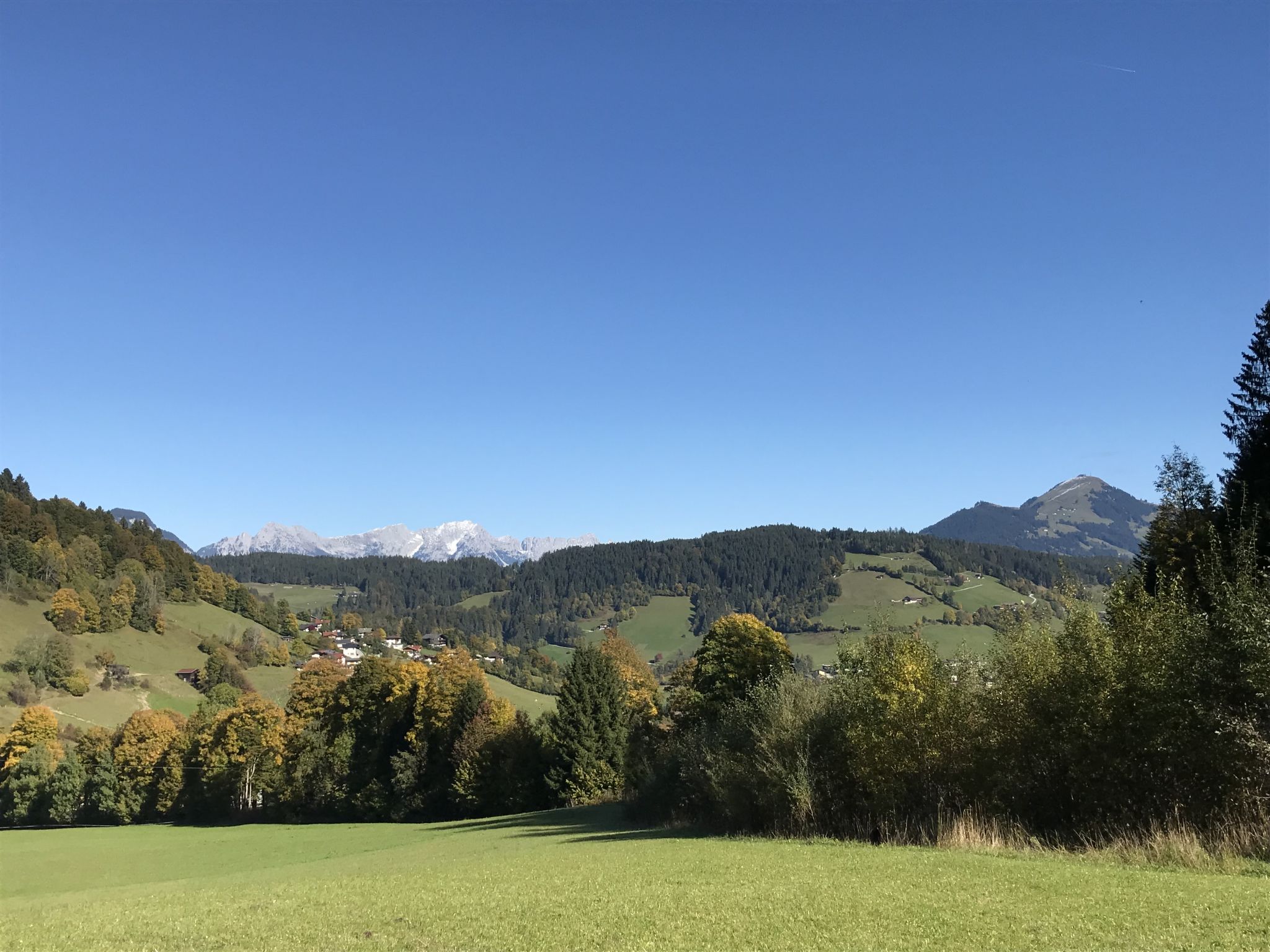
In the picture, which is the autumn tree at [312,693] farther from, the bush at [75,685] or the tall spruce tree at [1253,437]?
the tall spruce tree at [1253,437]

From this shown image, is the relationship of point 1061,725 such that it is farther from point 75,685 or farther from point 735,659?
point 75,685

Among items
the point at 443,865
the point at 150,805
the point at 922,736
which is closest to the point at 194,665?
the point at 150,805

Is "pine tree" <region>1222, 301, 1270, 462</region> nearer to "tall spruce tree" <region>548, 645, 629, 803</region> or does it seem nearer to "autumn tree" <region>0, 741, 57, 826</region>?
"tall spruce tree" <region>548, 645, 629, 803</region>

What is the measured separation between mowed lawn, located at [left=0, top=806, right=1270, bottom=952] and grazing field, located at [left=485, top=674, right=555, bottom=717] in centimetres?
A: 10669

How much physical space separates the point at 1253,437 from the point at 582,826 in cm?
3697

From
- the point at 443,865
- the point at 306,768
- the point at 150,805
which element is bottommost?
the point at 150,805

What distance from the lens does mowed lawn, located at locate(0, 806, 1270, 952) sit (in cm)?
1244

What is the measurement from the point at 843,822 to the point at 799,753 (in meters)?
2.73

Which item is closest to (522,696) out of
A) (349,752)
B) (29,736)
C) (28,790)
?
(29,736)

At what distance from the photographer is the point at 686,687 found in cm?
6338

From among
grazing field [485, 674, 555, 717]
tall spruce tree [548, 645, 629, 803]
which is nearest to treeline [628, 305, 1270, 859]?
tall spruce tree [548, 645, 629, 803]

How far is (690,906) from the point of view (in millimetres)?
15430

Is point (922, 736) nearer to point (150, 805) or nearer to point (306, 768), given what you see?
point (306, 768)

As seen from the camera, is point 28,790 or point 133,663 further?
point 133,663
